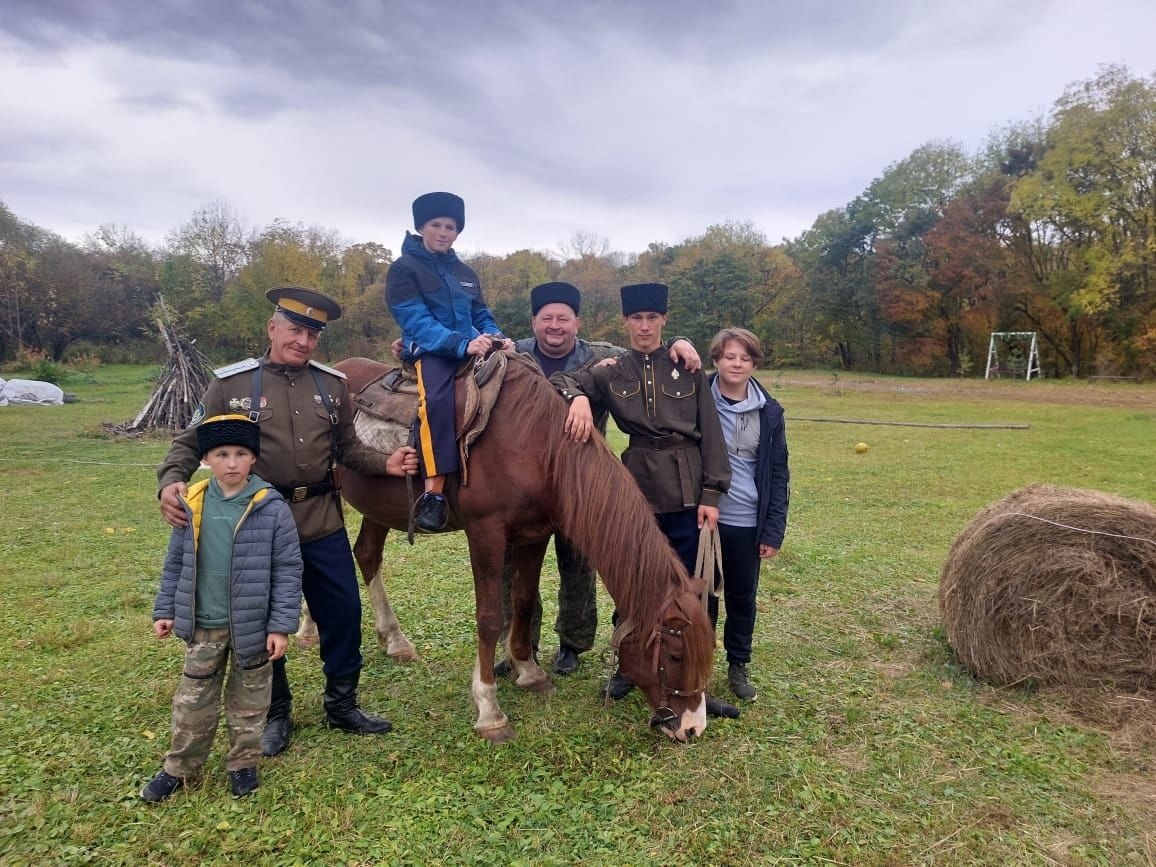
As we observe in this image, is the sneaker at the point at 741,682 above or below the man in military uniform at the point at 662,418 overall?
below

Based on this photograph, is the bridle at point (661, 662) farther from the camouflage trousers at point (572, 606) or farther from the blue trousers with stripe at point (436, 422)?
the blue trousers with stripe at point (436, 422)

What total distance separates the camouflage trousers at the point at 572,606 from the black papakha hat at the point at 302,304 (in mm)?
1851

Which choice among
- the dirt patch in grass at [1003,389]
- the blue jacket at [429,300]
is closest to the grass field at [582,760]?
the blue jacket at [429,300]

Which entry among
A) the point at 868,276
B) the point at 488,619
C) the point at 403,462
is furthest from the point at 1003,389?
the point at 403,462

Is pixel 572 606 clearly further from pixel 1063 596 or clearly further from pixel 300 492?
pixel 1063 596

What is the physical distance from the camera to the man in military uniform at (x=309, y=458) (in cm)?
288

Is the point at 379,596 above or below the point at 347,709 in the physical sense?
above

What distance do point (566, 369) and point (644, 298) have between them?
0.72m

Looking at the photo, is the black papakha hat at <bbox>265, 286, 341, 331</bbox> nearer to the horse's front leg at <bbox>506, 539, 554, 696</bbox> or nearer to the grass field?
the horse's front leg at <bbox>506, 539, 554, 696</bbox>

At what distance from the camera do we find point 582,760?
9.89 ft

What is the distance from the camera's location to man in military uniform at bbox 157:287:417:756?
9.46 ft

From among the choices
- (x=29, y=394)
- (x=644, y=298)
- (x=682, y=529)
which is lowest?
(x=29, y=394)

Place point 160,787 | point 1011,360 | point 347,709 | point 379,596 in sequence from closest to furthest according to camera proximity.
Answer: point 160,787, point 347,709, point 379,596, point 1011,360

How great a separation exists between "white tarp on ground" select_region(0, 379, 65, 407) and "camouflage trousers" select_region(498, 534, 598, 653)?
2184 centimetres
